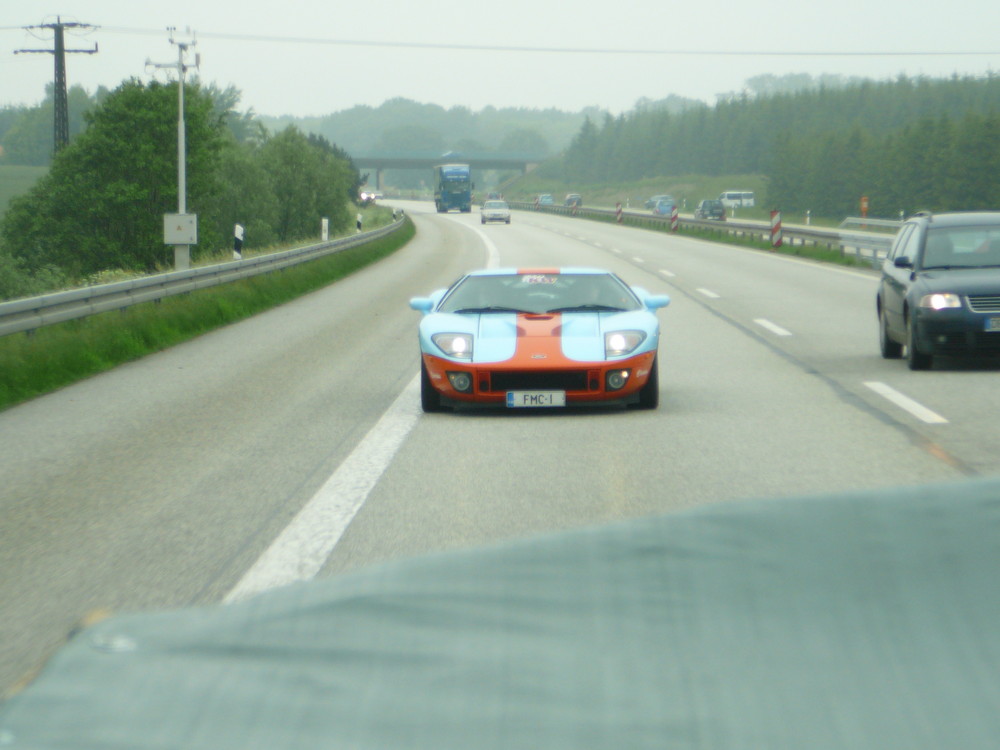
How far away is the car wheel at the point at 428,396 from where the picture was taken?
10.1 m

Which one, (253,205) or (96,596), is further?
(253,205)

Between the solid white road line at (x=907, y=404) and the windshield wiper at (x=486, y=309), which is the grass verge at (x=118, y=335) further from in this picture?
the solid white road line at (x=907, y=404)

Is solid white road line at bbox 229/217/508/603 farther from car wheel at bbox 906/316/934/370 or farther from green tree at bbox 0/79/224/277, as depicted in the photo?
green tree at bbox 0/79/224/277

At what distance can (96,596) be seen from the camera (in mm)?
4871

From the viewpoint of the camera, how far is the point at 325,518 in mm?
6281

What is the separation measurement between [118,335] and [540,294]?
5822 millimetres

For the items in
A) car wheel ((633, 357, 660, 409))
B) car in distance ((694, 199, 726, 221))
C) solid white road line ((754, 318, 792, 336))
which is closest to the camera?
car wheel ((633, 357, 660, 409))

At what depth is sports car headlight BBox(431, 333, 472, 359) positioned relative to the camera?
9969mm

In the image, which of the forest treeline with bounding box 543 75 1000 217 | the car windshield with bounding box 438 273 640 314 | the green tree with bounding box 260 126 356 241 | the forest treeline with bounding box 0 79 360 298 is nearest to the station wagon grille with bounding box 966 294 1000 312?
the car windshield with bounding box 438 273 640 314

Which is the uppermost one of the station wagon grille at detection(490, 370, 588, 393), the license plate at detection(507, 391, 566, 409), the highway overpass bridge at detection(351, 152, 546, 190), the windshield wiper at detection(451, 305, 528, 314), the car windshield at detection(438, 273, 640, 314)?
the highway overpass bridge at detection(351, 152, 546, 190)

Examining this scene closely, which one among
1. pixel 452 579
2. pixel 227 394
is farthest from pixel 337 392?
pixel 452 579

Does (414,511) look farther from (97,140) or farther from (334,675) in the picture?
(97,140)

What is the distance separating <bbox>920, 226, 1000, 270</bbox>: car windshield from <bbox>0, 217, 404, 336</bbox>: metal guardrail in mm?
8612

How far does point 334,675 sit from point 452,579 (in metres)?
0.21
